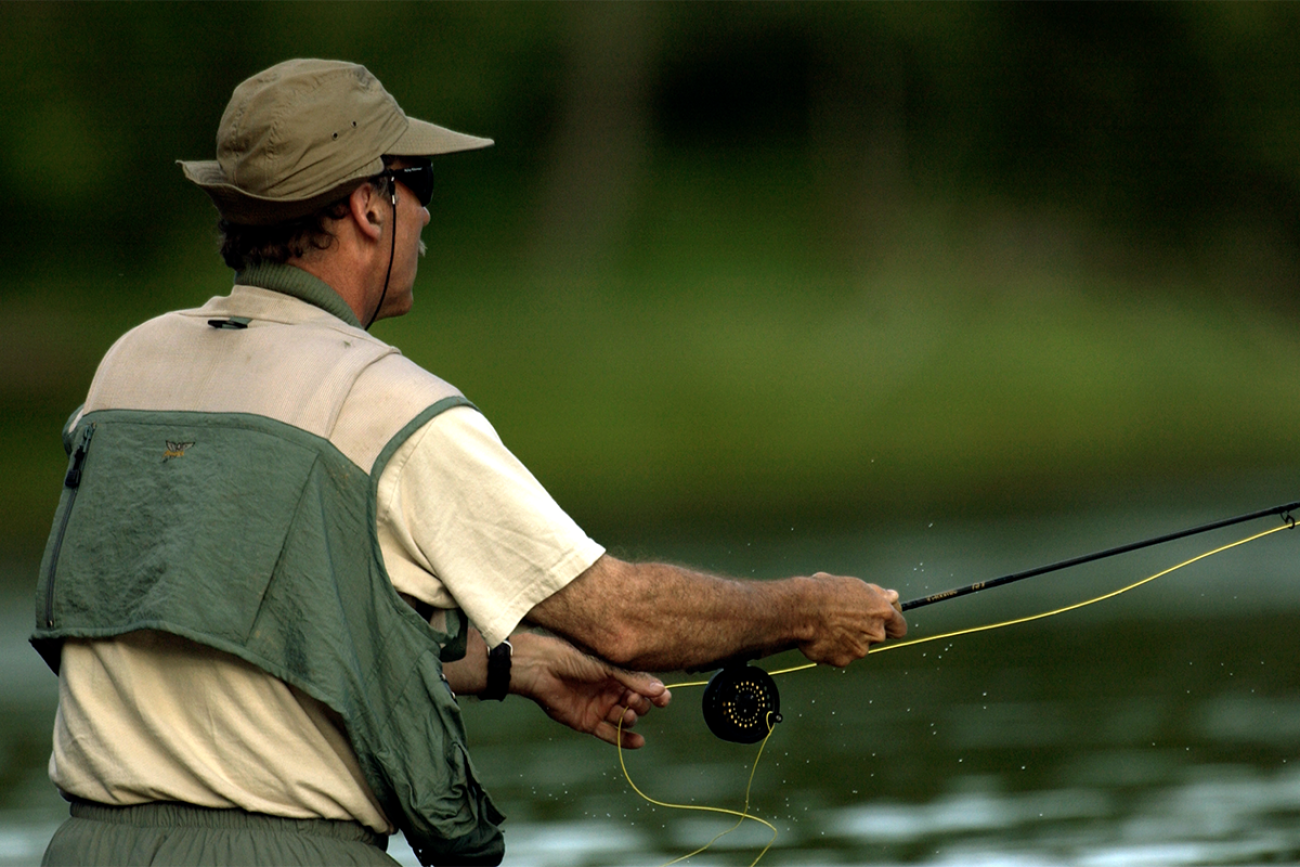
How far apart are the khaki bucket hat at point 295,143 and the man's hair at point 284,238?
2 centimetres

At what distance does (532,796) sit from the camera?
5.91 metres

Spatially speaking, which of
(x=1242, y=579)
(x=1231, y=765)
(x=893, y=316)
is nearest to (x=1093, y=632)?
(x=1242, y=579)

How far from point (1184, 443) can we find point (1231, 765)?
37.6 ft

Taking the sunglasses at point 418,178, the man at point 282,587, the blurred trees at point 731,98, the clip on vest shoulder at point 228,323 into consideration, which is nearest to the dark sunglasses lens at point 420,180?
the sunglasses at point 418,178

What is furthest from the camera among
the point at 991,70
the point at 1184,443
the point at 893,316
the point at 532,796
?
the point at 991,70

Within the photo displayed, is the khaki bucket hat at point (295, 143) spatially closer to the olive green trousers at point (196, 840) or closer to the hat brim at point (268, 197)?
the hat brim at point (268, 197)

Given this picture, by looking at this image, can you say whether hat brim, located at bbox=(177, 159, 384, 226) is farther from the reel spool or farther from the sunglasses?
the reel spool

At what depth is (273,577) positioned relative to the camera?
2.26 m

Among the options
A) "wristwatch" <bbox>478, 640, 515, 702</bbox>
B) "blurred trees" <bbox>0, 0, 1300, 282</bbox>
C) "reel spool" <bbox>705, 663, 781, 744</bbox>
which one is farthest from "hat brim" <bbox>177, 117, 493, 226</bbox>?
"blurred trees" <bbox>0, 0, 1300, 282</bbox>

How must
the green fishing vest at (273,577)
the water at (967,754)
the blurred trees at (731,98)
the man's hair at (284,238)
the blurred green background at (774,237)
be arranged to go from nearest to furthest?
the green fishing vest at (273,577) < the man's hair at (284,238) < the water at (967,754) < the blurred green background at (774,237) < the blurred trees at (731,98)

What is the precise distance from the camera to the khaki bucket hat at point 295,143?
2.43 m

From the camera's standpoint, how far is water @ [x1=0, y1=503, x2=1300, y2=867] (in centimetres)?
539

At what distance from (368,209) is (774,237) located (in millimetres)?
24195

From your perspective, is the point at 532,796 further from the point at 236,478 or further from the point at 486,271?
the point at 486,271
